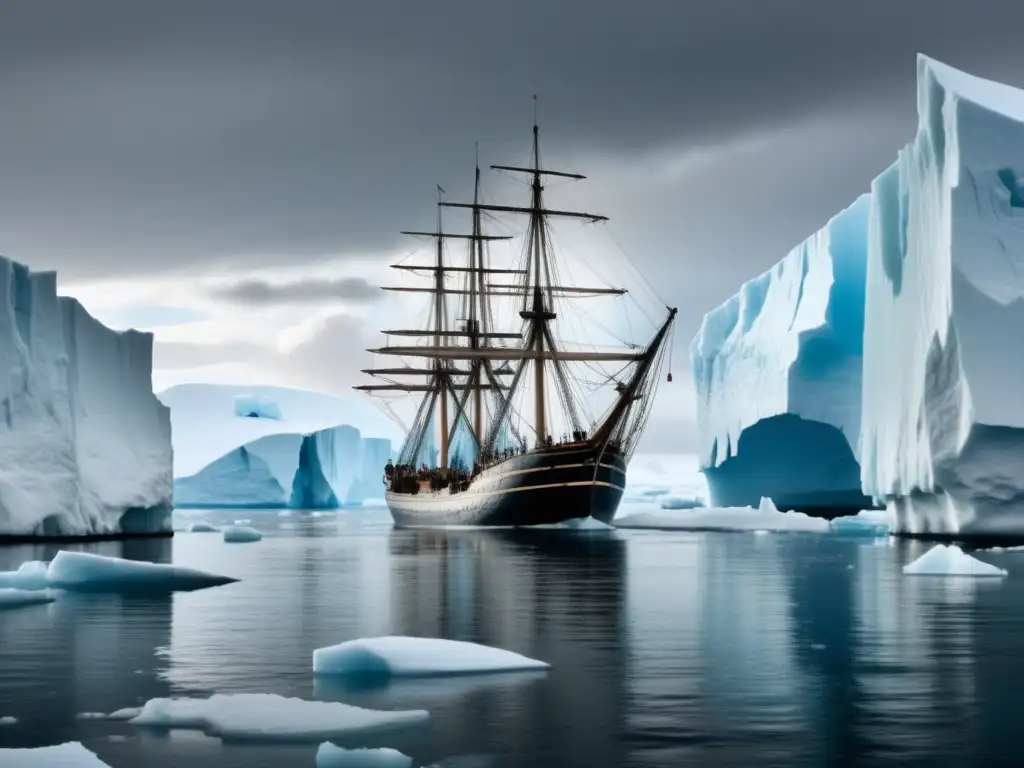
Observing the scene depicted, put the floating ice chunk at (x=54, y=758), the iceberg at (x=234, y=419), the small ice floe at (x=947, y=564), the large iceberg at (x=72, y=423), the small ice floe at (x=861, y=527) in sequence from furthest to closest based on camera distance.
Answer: the iceberg at (x=234, y=419) → the small ice floe at (x=861, y=527) → the large iceberg at (x=72, y=423) → the small ice floe at (x=947, y=564) → the floating ice chunk at (x=54, y=758)

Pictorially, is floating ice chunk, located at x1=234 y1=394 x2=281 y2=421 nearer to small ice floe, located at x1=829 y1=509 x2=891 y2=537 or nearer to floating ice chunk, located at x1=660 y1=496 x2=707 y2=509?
floating ice chunk, located at x1=660 y1=496 x2=707 y2=509

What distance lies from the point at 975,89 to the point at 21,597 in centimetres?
2528

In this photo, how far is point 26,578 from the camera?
18781 mm

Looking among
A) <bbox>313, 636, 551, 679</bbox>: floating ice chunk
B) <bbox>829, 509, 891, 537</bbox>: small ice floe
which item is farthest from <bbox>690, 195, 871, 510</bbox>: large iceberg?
<bbox>313, 636, 551, 679</bbox>: floating ice chunk

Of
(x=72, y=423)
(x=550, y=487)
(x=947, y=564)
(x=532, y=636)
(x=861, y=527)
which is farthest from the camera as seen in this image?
(x=550, y=487)

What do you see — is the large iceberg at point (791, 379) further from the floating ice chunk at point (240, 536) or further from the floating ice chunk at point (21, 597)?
the floating ice chunk at point (21, 597)

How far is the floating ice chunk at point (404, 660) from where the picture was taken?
10945mm

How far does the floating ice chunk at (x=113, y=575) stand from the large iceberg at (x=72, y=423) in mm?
14346

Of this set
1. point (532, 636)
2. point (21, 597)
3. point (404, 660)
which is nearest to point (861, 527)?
point (21, 597)

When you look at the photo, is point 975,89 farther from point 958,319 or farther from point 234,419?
point 234,419

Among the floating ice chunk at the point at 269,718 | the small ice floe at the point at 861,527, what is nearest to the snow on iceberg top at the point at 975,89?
the small ice floe at the point at 861,527

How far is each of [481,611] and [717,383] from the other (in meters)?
42.4

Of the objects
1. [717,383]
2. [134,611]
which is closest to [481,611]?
[134,611]

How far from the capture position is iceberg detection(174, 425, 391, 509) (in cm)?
8331
